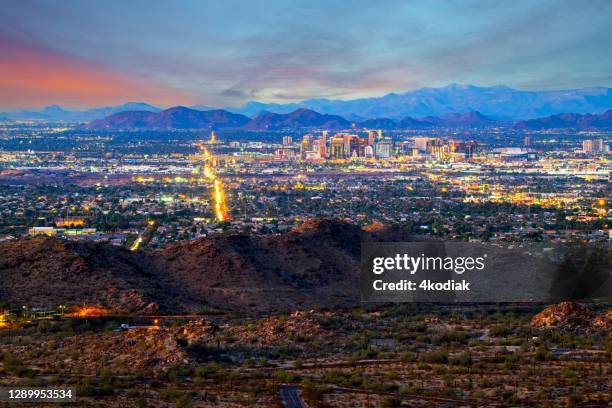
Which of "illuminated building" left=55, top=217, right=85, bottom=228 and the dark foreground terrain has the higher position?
"illuminated building" left=55, top=217, right=85, bottom=228

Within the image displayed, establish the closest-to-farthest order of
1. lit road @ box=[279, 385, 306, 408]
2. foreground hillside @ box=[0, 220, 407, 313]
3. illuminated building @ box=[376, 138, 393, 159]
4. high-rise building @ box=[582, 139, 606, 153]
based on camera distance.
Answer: lit road @ box=[279, 385, 306, 408], foreground hillside @ box=[0, 220, 407, 313], illuminated building @ box=[376, 138, 393, 159], high-rise building @ box=[582, 139, 606, 153]

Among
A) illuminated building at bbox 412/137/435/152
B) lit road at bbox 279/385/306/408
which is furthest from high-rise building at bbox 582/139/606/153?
lit road at bbox 279/385/306/408

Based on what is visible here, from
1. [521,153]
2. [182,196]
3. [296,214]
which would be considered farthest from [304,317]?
[521,153]

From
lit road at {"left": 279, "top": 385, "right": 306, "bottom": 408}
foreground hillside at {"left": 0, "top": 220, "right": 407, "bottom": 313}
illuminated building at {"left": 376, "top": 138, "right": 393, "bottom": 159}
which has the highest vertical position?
illuminated building at {"left": 376, "top": 138, "right": 393, "bottom": 159}

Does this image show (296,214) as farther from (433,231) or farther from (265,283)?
(265,283)

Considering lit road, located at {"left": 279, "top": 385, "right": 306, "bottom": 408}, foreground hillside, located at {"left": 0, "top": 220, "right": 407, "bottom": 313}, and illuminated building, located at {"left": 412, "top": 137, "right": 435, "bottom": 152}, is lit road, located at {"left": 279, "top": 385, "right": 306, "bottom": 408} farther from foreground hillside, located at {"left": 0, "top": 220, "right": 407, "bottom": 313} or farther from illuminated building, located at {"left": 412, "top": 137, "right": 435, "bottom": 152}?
illuminated building, located at {"left": 412, "top": 137, "right": 435, "bottom": 152}

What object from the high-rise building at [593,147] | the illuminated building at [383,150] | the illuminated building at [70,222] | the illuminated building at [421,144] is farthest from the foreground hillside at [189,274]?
the high-rise building at [593,147]

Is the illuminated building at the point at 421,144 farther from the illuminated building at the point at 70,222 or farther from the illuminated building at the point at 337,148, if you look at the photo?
the illuminated building at the point at 70,222

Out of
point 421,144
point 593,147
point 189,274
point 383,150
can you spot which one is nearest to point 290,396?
point 189,274

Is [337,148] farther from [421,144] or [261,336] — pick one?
[261,336]
